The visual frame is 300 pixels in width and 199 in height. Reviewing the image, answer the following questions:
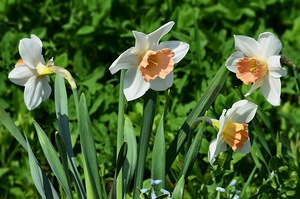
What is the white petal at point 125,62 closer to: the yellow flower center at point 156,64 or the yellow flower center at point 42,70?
the yellow flower center at point 156,64

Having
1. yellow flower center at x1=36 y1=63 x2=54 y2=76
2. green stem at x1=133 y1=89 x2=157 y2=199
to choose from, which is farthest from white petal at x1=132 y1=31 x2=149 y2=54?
yellow flower center at x1=36 y1=63 x2=54 y2=76

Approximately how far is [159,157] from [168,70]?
323 mm

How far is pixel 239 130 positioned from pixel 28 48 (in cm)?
61

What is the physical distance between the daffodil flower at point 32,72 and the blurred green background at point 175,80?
0.57ft

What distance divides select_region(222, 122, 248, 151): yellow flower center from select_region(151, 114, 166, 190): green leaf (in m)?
0.20

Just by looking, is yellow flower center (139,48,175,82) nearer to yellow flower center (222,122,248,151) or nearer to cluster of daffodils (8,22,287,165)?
cluster of daffodils (8,22,287,165)

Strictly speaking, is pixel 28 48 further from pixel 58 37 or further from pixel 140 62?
pixel 58 37

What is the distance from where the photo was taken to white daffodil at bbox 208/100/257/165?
1864mm

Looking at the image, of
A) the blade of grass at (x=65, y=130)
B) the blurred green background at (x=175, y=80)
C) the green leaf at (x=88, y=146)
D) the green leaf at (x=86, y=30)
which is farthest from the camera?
the green leaf at (x=86, y=30)

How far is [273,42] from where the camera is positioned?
1886 millimetres

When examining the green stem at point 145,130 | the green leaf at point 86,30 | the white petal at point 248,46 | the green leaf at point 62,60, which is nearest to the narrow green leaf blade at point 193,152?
the green stem at point 145,130

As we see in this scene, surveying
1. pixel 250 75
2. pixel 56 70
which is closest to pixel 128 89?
pixel 56 70

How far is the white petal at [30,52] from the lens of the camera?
1865 mm

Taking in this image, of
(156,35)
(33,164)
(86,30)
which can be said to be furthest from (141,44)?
(86,30)
